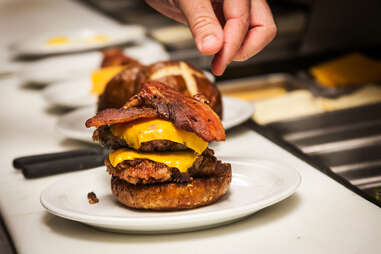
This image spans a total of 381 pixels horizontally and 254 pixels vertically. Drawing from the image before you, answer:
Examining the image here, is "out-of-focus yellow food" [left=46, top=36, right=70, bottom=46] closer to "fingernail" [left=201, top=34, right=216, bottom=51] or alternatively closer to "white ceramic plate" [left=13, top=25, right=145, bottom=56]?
"white ceramic plate" [left=13, top=25, right=145, bottom=56]

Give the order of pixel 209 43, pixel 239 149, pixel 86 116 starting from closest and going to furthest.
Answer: pixel 209 43 < pixel 239 149 < pixel 86 116

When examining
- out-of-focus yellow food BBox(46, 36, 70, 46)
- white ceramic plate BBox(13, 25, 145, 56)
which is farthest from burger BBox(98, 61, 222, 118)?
out-of-focus yellow food BBox(46, 36, 70, 46)

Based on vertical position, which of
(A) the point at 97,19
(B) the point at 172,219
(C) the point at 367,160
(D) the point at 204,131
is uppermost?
(D) the point at 204,131

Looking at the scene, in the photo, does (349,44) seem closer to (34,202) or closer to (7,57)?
(7,57)

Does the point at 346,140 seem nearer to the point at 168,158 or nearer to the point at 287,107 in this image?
the point at 287,107

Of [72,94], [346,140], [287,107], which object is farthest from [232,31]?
[72,94]

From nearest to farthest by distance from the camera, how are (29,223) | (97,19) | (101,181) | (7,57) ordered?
(29,223) < (101,181) < (7,57) < (97,19)

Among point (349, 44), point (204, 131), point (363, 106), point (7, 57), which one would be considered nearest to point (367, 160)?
point (363, 106)

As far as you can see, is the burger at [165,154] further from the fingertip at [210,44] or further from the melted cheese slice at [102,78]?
the melted cheese slice at [102,78]
